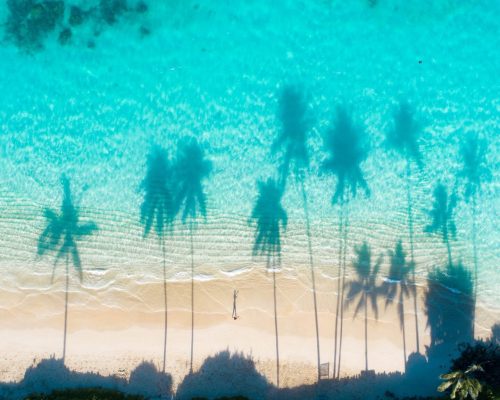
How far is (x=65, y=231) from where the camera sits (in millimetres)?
19125

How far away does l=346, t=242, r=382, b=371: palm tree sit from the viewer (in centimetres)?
1888

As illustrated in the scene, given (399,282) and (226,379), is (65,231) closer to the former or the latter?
(226,379)

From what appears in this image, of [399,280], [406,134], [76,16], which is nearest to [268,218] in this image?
[399,280]

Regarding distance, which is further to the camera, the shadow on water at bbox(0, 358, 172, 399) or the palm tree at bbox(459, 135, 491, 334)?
the palm tree at bbox(459, 135, 491, 334)

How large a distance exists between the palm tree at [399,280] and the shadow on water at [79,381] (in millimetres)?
10356

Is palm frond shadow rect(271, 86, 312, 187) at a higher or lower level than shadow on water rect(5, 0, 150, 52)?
lower

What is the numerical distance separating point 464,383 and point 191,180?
13.6m

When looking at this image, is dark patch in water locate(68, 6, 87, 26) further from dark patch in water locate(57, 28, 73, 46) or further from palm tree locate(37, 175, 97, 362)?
palm tree locate(37, 175, 97, 362)

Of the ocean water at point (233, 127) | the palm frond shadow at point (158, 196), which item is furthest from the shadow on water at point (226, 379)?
the palm frond shadow at point (158, 196)

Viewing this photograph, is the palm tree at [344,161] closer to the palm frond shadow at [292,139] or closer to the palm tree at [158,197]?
the palm frond shadow at [292,139]

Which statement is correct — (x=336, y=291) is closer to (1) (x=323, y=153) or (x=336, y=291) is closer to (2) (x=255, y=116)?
(1) (x=323, y=153)

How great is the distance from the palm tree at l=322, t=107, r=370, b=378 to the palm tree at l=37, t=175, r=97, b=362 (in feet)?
36.3

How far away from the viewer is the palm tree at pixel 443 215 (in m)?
19.3

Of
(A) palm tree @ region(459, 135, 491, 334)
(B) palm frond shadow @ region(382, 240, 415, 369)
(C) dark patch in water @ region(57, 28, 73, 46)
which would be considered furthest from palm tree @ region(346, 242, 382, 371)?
(C) dark patch in water @ region(57, 28, 73, 46)
